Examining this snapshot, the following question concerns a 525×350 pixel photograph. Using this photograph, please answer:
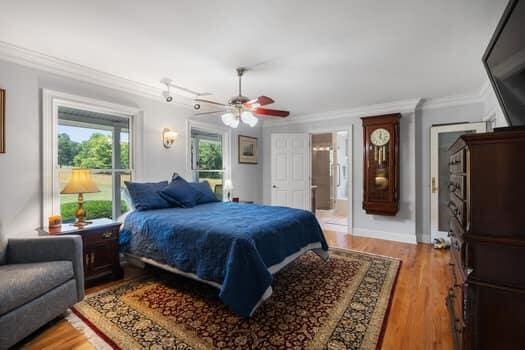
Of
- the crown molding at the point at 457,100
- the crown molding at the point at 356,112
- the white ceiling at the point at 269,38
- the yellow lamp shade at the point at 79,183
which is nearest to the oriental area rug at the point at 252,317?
the yellow lamp shade at the point at 79,183

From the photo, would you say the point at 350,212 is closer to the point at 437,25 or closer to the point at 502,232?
the point at 437,25

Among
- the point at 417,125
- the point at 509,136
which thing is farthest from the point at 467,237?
the point at 417,125

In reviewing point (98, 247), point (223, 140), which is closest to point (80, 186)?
point (98, 247)

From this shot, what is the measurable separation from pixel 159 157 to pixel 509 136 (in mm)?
3826

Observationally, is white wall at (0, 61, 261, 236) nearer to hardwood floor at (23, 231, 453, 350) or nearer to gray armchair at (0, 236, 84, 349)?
gray armchair at (0, 236, 84, 349)

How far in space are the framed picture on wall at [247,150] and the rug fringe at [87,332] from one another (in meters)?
3.75

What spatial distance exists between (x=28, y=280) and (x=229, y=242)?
4.70 ft

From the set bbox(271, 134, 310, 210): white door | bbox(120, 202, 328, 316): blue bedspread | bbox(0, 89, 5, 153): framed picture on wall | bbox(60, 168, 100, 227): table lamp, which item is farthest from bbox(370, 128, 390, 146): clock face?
bbox(0, 89, 5, 153): framed picture on wall

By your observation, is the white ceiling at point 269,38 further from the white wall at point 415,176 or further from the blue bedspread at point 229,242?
the blue bedspread at point 229,242

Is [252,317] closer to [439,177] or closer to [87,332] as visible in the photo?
[87,332]

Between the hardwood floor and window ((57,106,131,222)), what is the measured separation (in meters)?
0.96

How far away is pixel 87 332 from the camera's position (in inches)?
75.1

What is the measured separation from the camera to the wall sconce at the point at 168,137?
3887 millimetres

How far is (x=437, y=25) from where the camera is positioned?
2043mm
